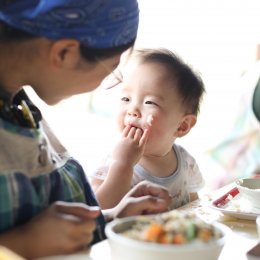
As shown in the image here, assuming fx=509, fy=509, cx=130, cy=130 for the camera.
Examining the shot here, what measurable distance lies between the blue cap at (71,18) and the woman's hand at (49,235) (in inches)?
9.7

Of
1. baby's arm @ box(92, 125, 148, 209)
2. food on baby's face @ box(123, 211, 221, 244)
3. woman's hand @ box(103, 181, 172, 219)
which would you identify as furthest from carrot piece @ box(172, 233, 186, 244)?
baby's arm @ box(92, 125, 148, 209)

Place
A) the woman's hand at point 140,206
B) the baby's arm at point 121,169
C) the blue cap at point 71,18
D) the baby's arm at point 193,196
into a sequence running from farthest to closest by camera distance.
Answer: the baby's arm at point 193,196
the baby's arm at point 121,169
the woman's hand at point 140,206
the blue cap at point 71,18

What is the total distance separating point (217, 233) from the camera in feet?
2.12

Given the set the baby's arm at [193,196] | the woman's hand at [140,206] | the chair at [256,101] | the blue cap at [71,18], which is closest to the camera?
the blue cap at [71,18]

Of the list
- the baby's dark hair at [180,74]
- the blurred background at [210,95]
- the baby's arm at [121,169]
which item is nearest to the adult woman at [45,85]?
the baby's arm at [121,169]

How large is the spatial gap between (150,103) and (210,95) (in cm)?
94

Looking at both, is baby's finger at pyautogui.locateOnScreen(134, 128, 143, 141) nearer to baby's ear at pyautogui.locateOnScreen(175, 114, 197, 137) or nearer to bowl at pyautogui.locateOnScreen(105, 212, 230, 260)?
baby's ear at pyautogui.locateOnScreen(175, 114, 197, 137)

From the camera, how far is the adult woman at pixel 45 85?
0.67 m

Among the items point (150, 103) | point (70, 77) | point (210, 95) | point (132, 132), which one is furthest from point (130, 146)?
point (210, 95)

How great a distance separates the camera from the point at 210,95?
213 centimetres

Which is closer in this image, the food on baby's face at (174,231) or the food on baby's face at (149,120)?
the food on baby's face at (174,231)

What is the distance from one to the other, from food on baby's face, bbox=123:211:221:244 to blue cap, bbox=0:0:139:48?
28 centimetres

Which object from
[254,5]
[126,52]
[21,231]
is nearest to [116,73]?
[126,52]

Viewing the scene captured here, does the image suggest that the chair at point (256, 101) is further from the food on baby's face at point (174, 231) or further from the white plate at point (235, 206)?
the food on baby's face at point (174, 231)
